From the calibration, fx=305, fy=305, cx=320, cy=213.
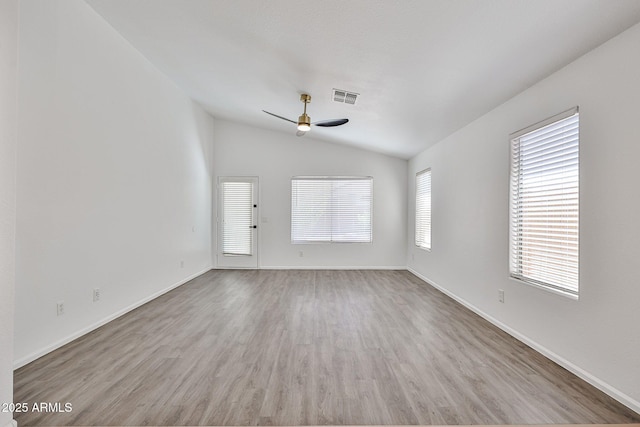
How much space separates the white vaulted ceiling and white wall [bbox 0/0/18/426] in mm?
1622

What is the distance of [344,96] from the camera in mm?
4070

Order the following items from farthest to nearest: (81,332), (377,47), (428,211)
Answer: (428,211), (81,332), (377,47)

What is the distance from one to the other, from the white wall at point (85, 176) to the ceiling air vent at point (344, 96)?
2.69 m

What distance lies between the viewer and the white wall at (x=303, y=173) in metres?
7.03

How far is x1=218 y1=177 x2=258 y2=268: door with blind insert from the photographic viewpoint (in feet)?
23.0

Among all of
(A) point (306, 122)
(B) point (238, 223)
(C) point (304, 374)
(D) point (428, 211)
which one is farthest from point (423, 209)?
(C) point (304, 374)

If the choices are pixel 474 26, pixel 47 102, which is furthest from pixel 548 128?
pixel 47 102

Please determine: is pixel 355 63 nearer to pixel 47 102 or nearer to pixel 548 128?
pixel 548 128

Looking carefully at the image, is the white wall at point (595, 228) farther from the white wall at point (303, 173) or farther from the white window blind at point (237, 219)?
the white window blind at point (237, 219)

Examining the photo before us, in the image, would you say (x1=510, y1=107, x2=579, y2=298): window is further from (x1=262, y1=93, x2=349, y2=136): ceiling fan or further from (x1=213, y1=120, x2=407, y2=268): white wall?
(x1=213, y1=120, x2=407, y2=268): white wall

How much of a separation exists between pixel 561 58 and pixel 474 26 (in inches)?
32.3

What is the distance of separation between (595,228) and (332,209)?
5.16 m

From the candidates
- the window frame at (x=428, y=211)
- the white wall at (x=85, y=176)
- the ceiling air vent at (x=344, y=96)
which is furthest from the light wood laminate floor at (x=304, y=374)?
the ceiling air vent at (x=344, y=96)

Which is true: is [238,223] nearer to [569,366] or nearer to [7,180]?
[7,180]
